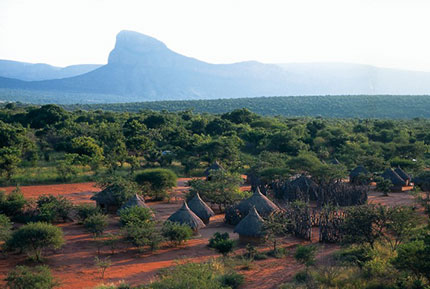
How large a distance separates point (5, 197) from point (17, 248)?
4.66 meters

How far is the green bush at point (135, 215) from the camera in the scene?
14.7 metres

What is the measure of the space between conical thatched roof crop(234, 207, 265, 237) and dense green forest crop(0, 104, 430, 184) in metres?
8.02

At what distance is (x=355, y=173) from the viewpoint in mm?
25484

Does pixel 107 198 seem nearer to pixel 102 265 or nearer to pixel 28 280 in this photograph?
pixel 102 265

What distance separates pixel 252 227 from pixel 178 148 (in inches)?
688

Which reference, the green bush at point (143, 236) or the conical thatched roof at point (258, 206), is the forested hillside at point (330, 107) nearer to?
the conical thatched roof at point (258, 206)

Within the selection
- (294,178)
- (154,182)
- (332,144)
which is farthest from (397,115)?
(154,182)

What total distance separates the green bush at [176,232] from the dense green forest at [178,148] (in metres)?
9.44

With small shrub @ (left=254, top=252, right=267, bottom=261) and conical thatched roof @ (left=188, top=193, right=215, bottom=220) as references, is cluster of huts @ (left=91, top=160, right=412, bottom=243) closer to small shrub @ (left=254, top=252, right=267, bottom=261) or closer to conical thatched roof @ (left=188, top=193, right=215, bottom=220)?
conical thatched roof @ (left=188, top=193, right=215, bottom=220)

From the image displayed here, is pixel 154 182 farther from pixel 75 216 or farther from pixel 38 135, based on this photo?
pixel 38 135

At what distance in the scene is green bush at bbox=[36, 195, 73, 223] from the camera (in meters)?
16.0

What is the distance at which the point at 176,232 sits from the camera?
14.0m

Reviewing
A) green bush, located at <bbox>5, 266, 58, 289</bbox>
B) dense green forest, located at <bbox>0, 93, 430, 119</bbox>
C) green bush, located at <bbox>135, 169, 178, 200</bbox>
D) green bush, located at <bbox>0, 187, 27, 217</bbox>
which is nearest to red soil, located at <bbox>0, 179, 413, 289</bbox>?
green bush, located at <bbox>5, 266, 58, 289</bbox>

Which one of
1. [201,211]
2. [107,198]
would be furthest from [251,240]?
[107,198]
